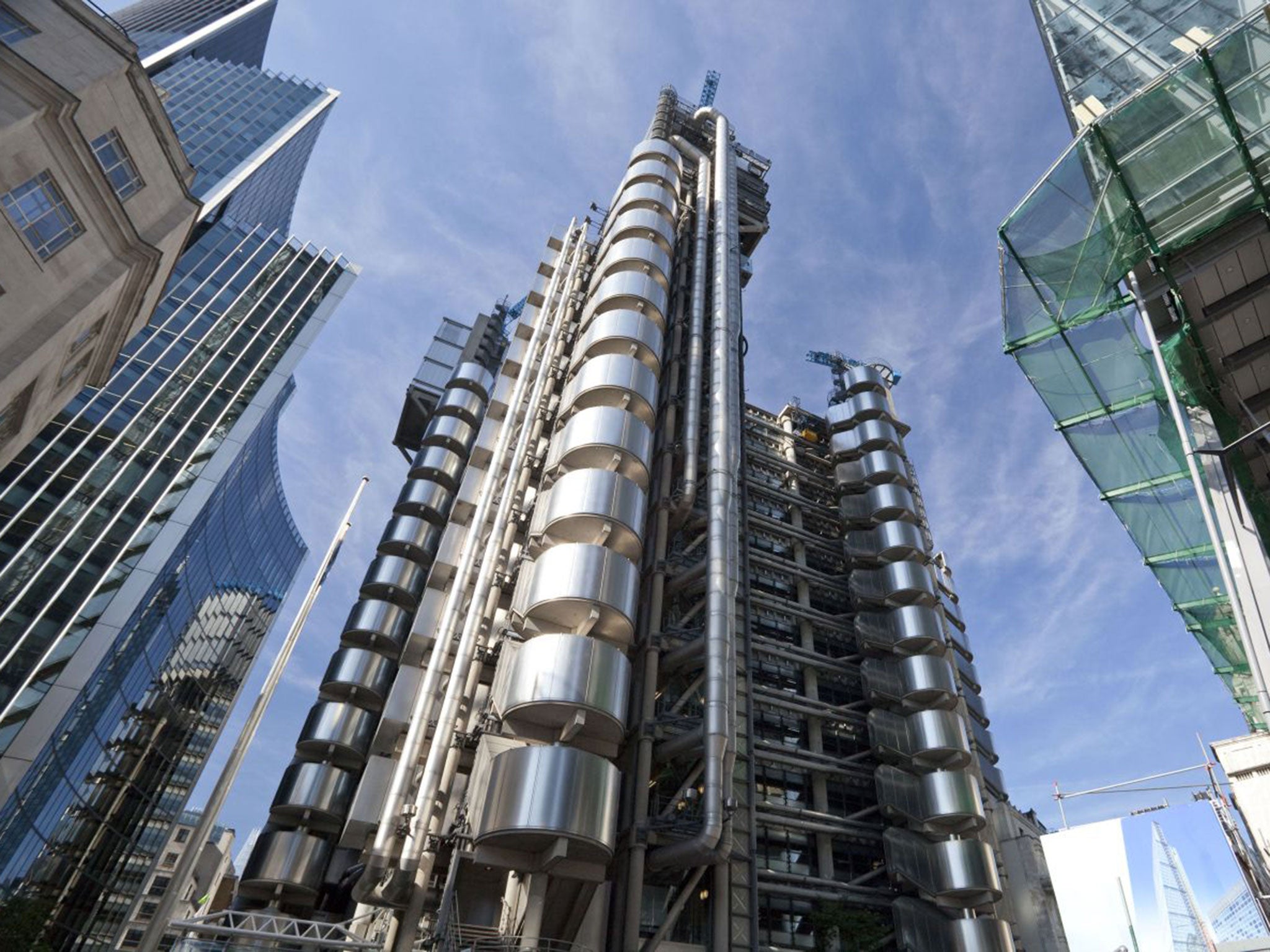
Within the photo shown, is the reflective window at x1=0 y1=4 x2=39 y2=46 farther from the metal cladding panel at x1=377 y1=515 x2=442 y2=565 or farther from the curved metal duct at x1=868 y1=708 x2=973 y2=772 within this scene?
the curved metal duct at x1=868 y1=708 x2=973 y2=772

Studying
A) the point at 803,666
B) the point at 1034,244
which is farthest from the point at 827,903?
the point at 1034,244

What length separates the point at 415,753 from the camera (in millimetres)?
27453

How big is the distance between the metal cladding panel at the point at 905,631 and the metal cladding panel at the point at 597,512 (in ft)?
66.9

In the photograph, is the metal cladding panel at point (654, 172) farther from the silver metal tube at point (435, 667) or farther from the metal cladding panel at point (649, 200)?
the silver metal tube at point (435, 667)

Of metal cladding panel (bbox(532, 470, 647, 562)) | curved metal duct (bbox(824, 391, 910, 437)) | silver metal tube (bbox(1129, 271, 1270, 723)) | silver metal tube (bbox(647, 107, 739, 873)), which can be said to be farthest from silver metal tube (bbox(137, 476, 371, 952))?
curved metal duct (bbox(824, 391, 910, 437))

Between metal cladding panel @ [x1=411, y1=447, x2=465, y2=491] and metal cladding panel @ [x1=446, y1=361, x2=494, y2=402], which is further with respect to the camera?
metal cladding panel @ [x1=446, y1=361, x2=494, y2=402]

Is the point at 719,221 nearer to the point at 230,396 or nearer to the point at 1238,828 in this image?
the point at 1238,828

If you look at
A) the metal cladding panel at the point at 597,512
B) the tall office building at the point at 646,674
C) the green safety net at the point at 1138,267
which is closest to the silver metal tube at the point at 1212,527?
the green safety net at the point at 1138,267

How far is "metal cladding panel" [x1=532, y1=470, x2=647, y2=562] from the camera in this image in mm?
30000

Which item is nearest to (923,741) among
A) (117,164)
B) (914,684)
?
(914,684)

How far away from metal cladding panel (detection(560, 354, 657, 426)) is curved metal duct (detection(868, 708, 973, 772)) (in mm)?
21693

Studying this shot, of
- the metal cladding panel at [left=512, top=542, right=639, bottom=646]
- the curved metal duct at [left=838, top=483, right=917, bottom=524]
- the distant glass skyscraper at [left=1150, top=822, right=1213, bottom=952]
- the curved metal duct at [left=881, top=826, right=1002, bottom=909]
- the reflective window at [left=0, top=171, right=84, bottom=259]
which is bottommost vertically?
the distant glass skyscraper at [left=1150, top=822, right=1213, bottom=952]

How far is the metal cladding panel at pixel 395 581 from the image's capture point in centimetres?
4712

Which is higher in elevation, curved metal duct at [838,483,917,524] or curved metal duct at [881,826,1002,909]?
curved metal duct at [838,483,917,524]
